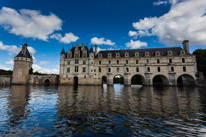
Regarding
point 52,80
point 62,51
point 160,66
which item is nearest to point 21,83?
point 52,80

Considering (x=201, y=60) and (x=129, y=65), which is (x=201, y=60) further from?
(x=129, y=65)

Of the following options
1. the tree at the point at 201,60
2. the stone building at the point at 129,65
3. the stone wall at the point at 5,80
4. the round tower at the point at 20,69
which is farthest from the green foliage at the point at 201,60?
the stone wall at the point at 5,80

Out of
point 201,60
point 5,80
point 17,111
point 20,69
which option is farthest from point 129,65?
point 5,80

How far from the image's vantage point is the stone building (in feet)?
123

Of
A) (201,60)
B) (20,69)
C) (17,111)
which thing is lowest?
(17,111)

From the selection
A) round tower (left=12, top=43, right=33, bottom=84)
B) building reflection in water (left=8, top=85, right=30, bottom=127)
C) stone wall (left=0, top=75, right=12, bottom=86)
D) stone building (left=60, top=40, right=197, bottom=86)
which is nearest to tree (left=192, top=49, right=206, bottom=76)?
stone building (left=60, top=40, right=197, bottom=86)

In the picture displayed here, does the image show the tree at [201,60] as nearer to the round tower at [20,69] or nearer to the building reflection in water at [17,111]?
the building reflection in water at [17,111]

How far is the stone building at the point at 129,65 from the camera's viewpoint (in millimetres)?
37531

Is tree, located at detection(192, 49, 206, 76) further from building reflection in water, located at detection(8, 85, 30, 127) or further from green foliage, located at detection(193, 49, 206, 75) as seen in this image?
building reflection in water, located at detection(8, 85, 30, 127)

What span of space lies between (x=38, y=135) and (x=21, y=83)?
162 feet

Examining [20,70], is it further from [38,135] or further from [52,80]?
[38,135]

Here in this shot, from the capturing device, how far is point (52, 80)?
47.8 m

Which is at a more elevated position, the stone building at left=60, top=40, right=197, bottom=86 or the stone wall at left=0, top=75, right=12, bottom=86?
the stone building at left=60, top=40, right=197, bottom=86

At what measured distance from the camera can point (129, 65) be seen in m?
40.7
